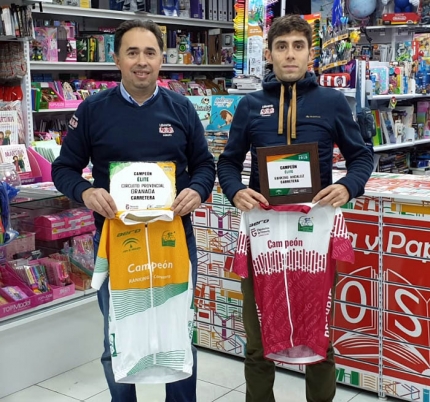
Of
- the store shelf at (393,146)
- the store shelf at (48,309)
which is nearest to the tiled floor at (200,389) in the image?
the store shelf at (48,309)

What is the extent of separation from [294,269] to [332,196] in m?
0.31

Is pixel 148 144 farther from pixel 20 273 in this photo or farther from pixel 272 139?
pixel 20 273

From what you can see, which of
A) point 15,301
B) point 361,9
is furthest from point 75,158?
point 361,9

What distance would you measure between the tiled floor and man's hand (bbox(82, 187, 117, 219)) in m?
1.25

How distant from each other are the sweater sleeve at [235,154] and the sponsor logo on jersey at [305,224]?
250mm

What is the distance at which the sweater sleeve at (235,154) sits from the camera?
2.43 m

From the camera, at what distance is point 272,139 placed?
7.81ft

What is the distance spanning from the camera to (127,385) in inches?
95.5

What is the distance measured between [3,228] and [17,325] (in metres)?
0.53

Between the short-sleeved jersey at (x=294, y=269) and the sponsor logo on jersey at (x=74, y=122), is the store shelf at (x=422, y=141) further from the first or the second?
the sponsor logo on jersey at (x=74, y=122)

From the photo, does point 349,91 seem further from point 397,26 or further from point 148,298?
point 397,26

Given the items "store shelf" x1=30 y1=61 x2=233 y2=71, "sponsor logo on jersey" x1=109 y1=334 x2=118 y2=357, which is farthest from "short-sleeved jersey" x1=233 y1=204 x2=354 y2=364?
"store shelf" x1=30 y1=61 x2=233 y2=71

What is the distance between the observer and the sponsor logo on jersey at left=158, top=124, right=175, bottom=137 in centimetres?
227

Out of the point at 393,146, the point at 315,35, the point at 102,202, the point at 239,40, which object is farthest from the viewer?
the point at 393,146
